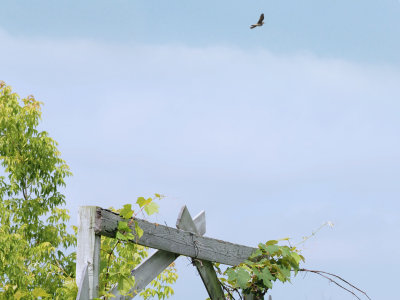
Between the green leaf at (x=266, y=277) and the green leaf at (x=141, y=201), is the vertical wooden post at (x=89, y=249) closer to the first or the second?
the green leaf at (x=141, y=201)

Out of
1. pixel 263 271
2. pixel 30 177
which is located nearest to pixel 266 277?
pixel 263 271

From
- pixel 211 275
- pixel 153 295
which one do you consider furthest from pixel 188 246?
pixel 153 295

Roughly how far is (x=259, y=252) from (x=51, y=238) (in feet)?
24.4

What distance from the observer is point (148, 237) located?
515 centimetres

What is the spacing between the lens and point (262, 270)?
20.9ft

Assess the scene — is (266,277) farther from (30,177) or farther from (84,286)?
(30,177)

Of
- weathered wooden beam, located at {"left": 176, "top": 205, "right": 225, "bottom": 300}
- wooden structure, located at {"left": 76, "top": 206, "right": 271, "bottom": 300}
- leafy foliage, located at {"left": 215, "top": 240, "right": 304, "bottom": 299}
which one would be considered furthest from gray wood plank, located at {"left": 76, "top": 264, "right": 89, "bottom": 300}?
leafy foliage, located at {"left": 215, "top": 240, "right": 304, "bottom": 299}

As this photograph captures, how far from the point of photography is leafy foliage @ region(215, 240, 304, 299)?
20.3 ft

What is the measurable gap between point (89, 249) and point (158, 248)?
0.87 m

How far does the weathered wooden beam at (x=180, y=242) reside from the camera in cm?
471

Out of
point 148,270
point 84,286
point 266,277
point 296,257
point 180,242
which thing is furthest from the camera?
point 296,257

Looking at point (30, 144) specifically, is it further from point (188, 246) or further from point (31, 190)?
point (188, 246)

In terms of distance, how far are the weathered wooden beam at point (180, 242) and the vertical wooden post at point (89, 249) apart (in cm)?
5

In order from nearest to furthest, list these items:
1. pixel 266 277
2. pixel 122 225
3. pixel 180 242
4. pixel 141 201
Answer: pixel 122 225 < pixel 141 201 < pixel 180 242 < pixel 266 277
